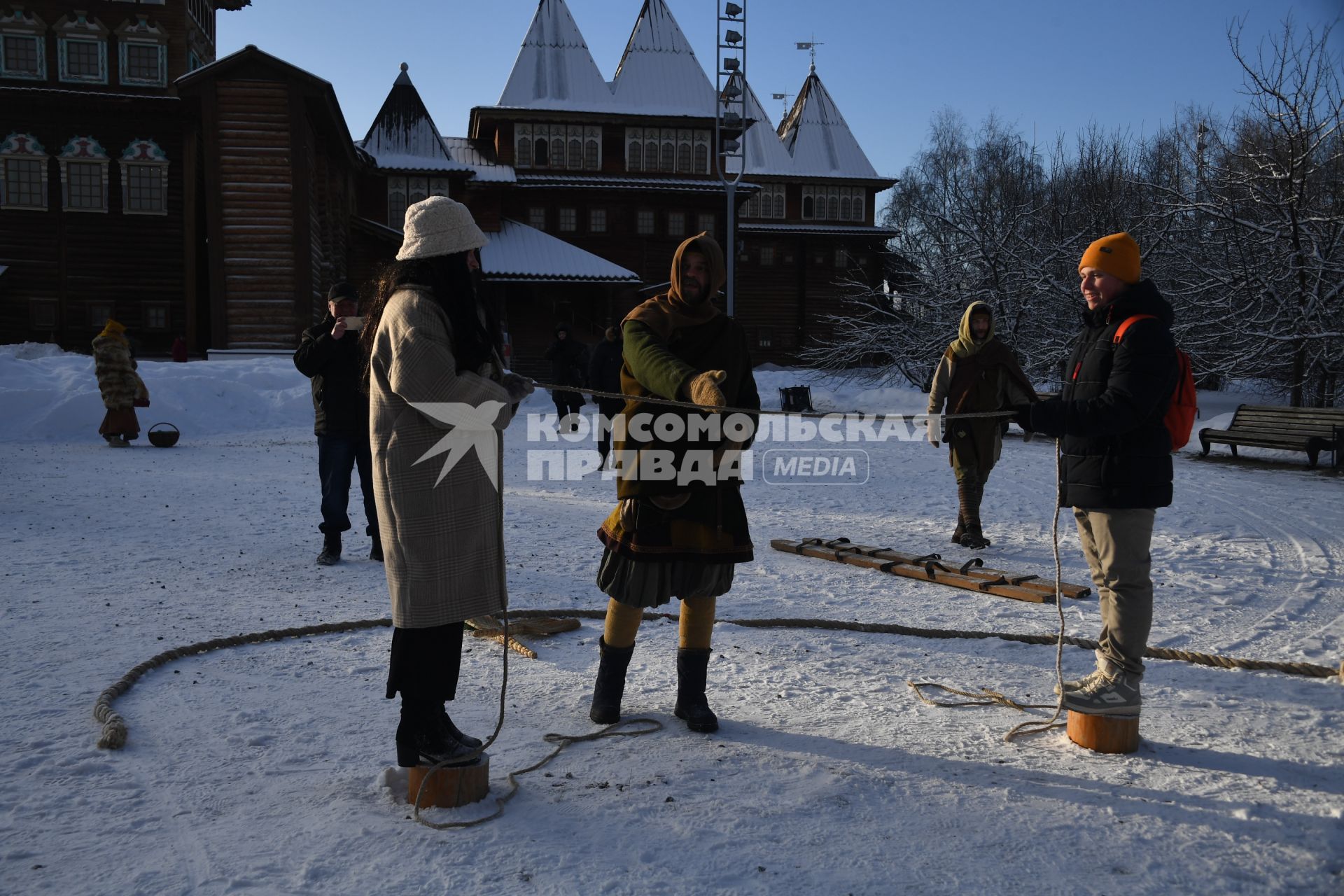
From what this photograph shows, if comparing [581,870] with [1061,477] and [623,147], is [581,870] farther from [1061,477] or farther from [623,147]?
[623,147]

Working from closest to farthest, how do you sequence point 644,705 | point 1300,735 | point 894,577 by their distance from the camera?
point 1300,735 → point 644,705 → point 894,577

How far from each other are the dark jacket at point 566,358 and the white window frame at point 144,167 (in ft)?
57.6

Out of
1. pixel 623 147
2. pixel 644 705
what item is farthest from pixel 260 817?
pixel 623 147

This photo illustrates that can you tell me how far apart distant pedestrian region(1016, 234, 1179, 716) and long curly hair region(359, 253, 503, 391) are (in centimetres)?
203

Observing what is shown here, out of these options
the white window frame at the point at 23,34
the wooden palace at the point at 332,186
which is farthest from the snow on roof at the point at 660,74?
the white window frame at the point at 23,34

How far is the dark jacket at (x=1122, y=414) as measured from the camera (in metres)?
3.54

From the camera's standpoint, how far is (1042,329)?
24.1 metres

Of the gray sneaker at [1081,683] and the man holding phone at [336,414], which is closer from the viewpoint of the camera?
the gray sneaker at [1081,683]

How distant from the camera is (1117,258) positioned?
371 cm

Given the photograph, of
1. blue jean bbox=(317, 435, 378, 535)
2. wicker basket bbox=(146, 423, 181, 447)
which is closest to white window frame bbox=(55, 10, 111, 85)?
wicker basket bbox=(146, 423, 181, 447)

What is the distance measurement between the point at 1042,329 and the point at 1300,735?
71.2 feet

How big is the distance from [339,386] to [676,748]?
14.2 ft

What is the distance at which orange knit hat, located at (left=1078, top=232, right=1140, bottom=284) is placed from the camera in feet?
12.2

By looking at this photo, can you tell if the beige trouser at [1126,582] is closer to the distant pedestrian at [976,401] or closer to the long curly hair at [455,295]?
the long curly hair at [455,295]
